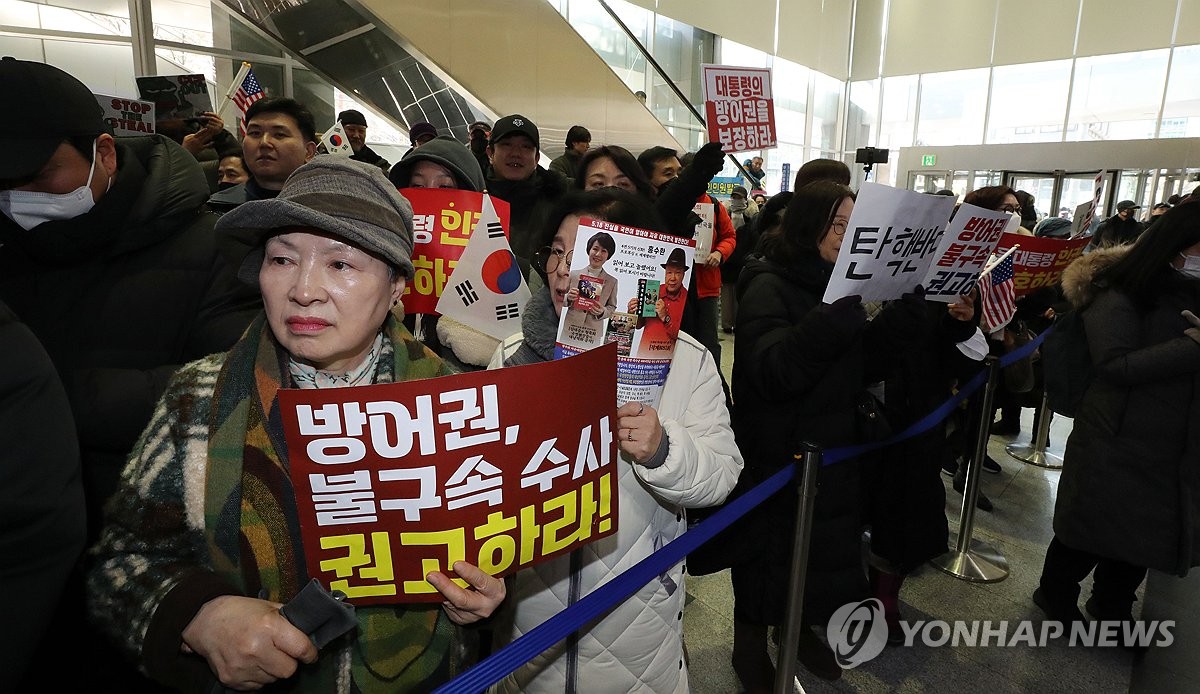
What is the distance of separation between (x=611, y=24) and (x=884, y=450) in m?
11.0

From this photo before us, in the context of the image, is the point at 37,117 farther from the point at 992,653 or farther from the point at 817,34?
the point at 817,34

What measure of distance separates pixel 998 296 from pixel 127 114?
3962 millimetres

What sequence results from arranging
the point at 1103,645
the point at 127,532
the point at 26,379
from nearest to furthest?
the point at 26,379 → the point at 127,532 → the point at 1103,645

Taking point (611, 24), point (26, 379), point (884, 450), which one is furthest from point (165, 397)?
point (611, 24)

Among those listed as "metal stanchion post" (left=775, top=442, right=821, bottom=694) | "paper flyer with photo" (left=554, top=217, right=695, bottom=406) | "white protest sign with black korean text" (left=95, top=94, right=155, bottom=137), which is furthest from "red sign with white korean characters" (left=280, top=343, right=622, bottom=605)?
Result: "white protest sign with black korean text" (left=95, top=94, right=155, bottom=137)

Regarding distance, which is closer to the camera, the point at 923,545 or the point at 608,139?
the point at 923,545

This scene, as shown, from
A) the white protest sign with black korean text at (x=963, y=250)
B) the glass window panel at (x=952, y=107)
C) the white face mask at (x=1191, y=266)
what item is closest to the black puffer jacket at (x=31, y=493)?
the white protest sign with black korean text at (x=963, y=250)

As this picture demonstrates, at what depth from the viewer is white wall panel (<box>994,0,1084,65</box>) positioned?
47.9 feet

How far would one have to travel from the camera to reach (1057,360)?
2.75 metres

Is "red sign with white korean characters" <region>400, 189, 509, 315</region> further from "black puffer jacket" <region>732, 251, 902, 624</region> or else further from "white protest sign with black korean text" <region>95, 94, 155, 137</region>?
"white protest sign with black korean text" <region>95, 94, 155, 137</region>

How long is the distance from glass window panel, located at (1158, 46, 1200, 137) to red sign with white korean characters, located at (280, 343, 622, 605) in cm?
1785

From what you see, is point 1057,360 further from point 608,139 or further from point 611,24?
point 611,24

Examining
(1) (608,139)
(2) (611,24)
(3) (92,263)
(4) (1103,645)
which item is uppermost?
(2) (611,24)

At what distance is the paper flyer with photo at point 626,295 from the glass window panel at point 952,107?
727 inches
